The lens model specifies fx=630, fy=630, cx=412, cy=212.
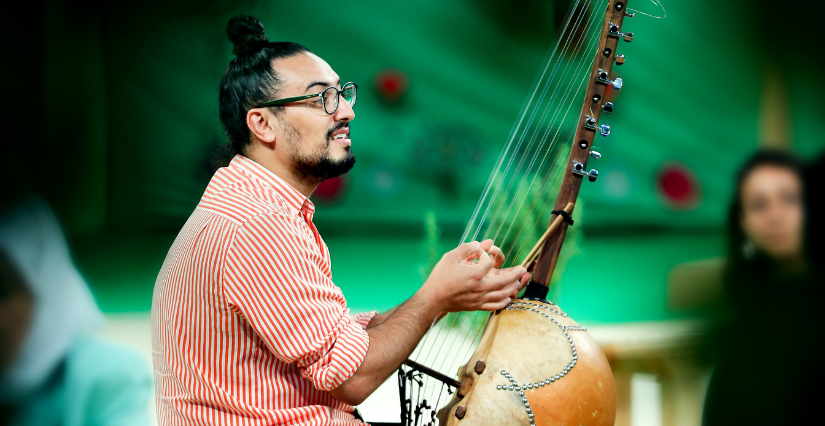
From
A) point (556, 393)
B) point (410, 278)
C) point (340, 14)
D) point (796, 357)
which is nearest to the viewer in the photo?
point (556, 393)

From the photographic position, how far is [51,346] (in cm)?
249

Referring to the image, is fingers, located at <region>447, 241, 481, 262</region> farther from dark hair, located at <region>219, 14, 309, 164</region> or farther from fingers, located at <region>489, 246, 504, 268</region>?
dark hair, located at <region>219, 14, 309, 164</region>

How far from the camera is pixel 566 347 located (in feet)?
4.58

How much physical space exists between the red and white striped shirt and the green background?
1.55 meters

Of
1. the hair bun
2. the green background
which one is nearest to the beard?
the hair bun

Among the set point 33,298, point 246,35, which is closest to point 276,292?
point 246,35

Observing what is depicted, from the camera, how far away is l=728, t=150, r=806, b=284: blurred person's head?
258 cm

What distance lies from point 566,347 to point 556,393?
108 mm

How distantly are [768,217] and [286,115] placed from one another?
2.13m

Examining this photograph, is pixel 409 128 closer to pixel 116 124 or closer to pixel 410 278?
pixel 410 278

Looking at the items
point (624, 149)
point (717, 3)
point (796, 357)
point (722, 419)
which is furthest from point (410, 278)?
point (717, 3)

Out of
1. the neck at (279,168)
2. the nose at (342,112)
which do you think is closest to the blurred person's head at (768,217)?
the nose at (342,112)

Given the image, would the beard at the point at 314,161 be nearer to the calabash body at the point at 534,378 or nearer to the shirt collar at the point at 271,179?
the shirt collar at the point at 271,179

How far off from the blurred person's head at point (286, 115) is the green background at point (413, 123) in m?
1.36
